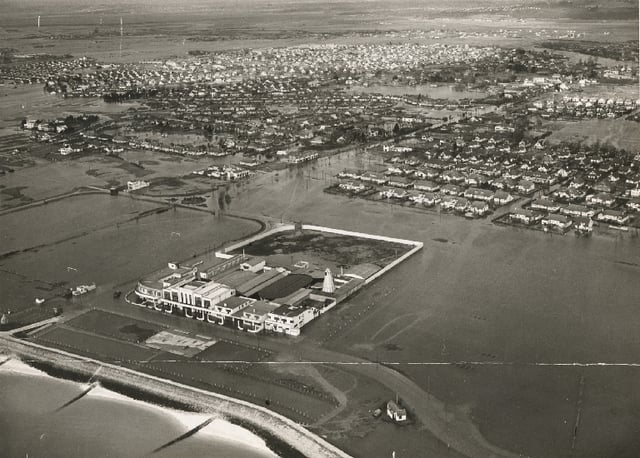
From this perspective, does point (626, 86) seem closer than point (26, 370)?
No

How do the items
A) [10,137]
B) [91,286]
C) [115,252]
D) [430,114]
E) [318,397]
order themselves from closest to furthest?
[318,397]
[91,286]
[115,252]
[10,137]
[430,114]

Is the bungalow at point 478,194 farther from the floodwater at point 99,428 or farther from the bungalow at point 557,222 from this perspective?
the floodwater at point 99,428

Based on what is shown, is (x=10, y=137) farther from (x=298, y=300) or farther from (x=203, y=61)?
(x=203, y=61)

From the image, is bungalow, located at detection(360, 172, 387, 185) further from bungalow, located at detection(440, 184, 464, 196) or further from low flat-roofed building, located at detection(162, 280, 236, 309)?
low flat-roofed building, located at detection(162, 280, 236, 309)

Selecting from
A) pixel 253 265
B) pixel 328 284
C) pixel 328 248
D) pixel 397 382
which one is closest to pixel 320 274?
pixel 328 284

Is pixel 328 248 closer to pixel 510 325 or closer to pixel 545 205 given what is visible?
pixel 510 325

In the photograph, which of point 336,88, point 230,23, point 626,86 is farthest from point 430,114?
point 230,23
